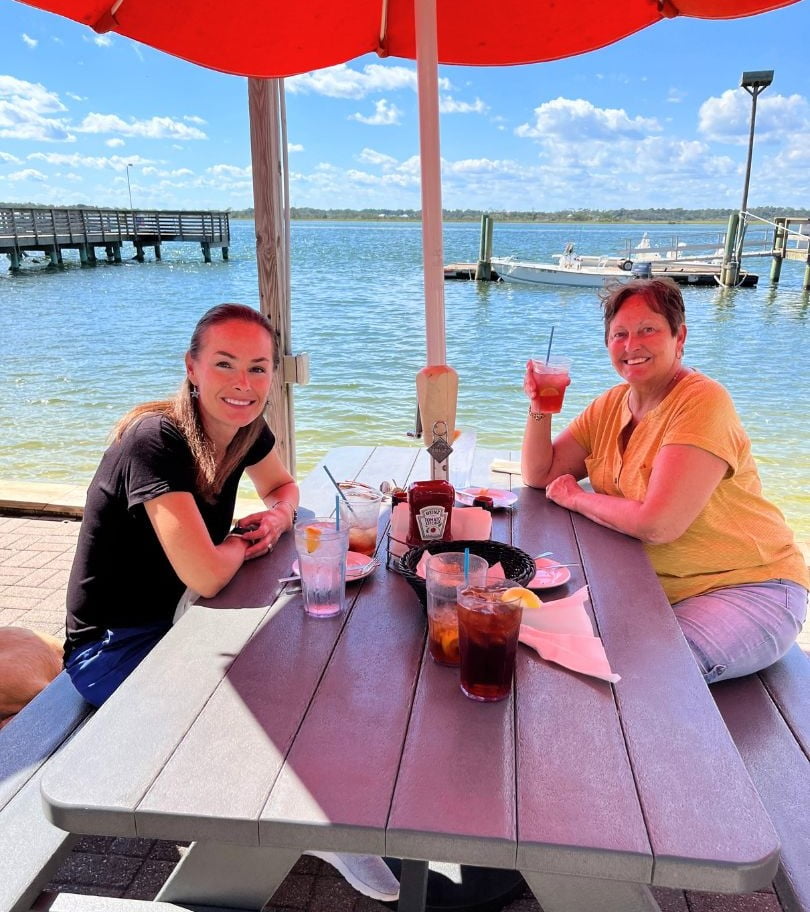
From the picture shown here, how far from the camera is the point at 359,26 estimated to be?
226 centimetres

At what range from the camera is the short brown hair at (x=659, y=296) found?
1883 mm

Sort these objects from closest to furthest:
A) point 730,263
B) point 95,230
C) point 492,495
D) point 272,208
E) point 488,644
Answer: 1. point 488,644
2. point 492,495
3. point 272,208
4. point 730,263
5. point 95,230

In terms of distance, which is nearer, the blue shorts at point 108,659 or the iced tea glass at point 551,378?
the blue shorts at point 108,659

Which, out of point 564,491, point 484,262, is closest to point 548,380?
point 564,491

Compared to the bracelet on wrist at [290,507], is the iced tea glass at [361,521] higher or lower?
higher

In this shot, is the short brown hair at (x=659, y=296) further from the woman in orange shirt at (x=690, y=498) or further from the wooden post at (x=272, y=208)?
the wooden post at (x=272, y=208)

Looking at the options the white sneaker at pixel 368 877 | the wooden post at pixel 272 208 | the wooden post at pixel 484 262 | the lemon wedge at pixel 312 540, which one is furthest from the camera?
the wooden post at pixel 484 262

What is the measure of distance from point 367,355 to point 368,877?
10.8 metres

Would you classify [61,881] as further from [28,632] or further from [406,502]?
[406,502]

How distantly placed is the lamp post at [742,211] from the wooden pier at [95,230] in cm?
2349

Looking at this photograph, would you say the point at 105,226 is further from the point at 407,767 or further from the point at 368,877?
the point at 407,767

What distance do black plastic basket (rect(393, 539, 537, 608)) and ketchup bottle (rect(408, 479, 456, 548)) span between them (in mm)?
78

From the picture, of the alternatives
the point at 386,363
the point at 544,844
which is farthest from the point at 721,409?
the point at 386,363

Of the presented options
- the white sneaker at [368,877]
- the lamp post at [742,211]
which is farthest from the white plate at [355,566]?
the lamp post at [742,211]
